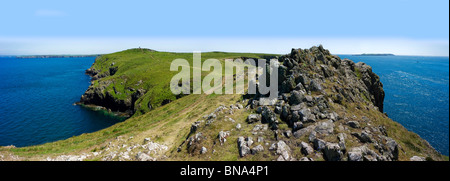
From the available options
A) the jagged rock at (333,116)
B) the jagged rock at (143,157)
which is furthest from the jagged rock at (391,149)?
the jagged rock at (143,157)

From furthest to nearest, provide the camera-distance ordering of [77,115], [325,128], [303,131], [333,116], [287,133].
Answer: [77,115], [333,116], [287,133], [303,131], [325,128]

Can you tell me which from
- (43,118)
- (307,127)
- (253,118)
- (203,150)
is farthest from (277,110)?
(43,118)

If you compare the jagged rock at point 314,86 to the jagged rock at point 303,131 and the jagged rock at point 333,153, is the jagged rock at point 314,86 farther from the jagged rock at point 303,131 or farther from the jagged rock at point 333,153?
the jagged rock at point 333,153

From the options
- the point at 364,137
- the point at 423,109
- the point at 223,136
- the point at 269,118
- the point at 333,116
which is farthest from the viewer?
the point at 423,109

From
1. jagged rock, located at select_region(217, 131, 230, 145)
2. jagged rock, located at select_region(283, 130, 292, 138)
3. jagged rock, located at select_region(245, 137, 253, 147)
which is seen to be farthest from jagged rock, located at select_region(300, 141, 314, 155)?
jagged rock, located at select_region(217, 131, 230, 145)

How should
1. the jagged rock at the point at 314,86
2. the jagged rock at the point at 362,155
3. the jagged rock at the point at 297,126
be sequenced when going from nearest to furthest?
the jagged rock at the point at 362,155 → the jagged rock at the point at 297,126 → the jagged rock at the point at 314,86

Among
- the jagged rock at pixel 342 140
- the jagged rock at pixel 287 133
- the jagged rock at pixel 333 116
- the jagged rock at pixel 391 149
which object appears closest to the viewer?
the jagged rock at pixel 342 140

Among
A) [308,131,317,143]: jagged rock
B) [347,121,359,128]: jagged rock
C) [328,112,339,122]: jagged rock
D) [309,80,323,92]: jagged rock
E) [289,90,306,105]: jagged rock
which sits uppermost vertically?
[309,80,323,92]: jagged rock

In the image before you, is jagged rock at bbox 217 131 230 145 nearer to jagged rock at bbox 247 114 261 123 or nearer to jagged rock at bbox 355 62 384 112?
jagged rock at bbox 247 114 261 123

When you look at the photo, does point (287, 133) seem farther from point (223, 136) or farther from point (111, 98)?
point (111, 98)

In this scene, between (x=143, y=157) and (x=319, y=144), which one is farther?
(x=143, y=157)

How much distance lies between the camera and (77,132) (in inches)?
2867
